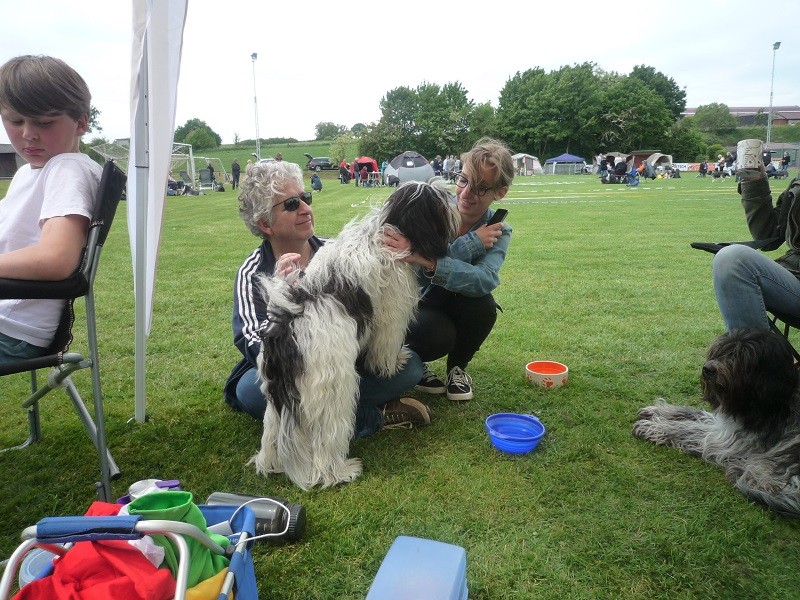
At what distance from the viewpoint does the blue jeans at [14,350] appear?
1968 millimetres

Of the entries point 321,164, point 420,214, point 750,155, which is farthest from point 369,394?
point 321,164

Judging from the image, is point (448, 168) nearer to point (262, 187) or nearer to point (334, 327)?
point (262, 187)

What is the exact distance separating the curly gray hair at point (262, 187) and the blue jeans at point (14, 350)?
1027 millimetres

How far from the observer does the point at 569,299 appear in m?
5.16

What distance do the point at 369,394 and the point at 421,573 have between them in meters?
1.30

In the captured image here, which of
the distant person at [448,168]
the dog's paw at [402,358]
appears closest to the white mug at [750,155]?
the distant person at [448,168]

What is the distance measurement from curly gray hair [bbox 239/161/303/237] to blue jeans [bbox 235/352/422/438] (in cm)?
73

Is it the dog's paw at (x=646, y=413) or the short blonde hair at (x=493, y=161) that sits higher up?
the short blonde hair at (x=493, y=161)

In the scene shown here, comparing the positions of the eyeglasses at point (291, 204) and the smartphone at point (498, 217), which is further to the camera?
the smartphone at point (498, 217)

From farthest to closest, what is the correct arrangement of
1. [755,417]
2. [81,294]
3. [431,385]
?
[431,385] < [755,417] < [81,294]

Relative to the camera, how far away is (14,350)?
2000 mm

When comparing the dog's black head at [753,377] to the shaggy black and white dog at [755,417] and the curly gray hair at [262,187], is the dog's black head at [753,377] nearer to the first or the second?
the shaggy black and white dog at [755,417]

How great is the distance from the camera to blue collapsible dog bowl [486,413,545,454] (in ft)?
8.22

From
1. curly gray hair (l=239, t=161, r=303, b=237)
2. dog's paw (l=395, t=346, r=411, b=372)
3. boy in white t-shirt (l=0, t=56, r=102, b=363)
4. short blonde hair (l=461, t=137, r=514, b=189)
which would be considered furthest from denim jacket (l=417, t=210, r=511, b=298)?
boy in white t-shirt (l=0, t=56, r=102, b=363)
